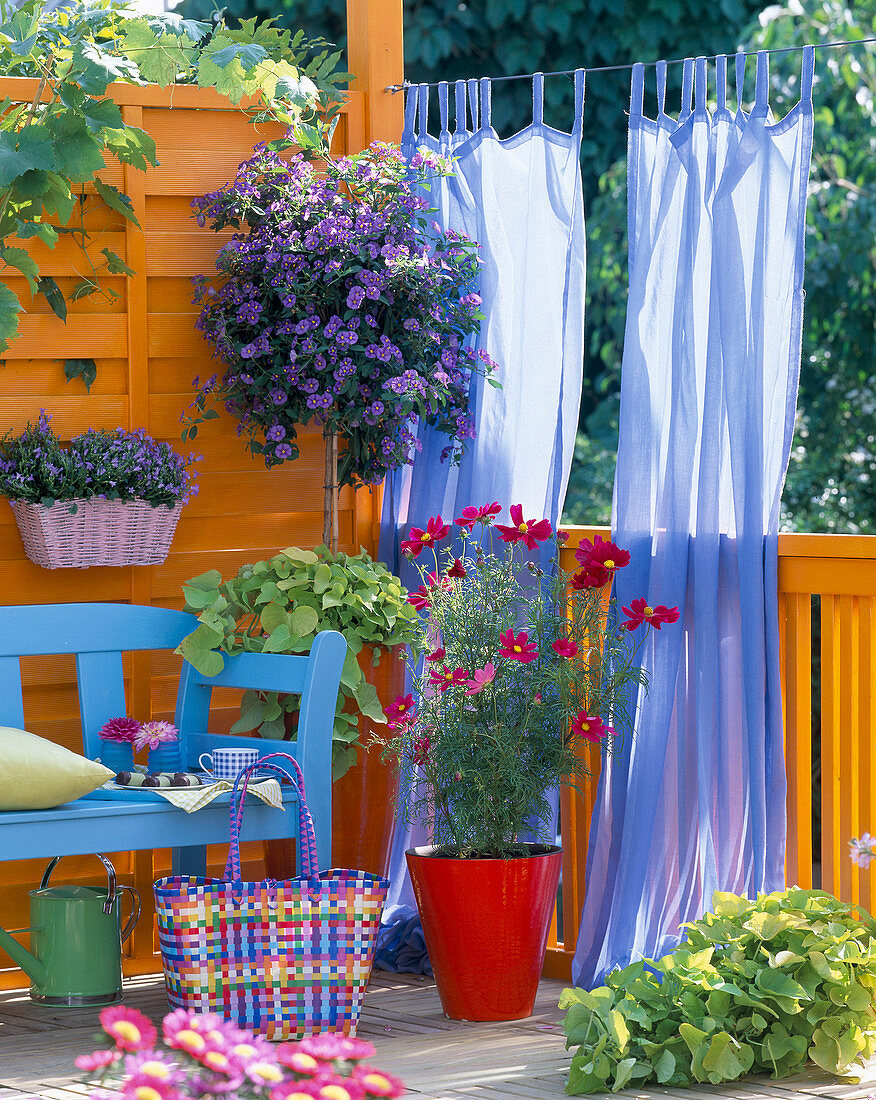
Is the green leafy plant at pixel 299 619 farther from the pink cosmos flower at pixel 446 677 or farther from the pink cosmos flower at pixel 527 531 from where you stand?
the pink cosmos flower at pixel 527 531

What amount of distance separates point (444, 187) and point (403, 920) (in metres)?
1.71

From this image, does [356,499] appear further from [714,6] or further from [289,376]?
[714,6]

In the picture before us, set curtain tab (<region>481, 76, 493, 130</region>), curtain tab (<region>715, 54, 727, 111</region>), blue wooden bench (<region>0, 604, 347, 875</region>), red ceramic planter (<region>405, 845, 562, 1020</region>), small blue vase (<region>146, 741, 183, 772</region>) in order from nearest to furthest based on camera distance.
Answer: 1. blue wooden bench (<region>0, 604, 347, 875</region>)
2. red ceramic planter (<region>405, 845, 562, 1020</region>)
3. curtain tab (<region>715, 54, 727, 111</region>)
4. small blue vase (<region>146, 741, 183, 772</region>)
5. curtain tab (<region>481, 76, 493, 130</region>)

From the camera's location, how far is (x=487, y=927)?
2.97 meters

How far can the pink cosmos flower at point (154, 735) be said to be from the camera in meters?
3.12

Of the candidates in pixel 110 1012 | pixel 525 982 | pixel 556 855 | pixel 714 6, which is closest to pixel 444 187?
pixel 556 855

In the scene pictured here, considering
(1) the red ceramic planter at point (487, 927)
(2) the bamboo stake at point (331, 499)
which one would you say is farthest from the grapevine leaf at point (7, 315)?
(1) the red ceramic planter at point (487, 927)

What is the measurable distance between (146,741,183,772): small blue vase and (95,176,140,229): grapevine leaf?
1140mm

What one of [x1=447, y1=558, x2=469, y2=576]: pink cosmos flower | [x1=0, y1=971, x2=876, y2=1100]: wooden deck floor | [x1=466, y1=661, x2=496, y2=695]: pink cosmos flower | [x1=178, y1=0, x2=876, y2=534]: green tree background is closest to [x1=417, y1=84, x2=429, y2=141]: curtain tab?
[x1=447, y1=558, x2=469, y2=576]: pink cosmos flower

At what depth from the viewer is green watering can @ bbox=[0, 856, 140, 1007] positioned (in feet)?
10.0

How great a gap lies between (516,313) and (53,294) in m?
1.03

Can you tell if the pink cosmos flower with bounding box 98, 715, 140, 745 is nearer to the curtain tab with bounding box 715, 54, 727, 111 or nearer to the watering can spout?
the watering can spout

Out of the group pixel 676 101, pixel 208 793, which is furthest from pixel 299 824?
pixel 676 101

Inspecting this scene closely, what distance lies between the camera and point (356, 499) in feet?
12.2
